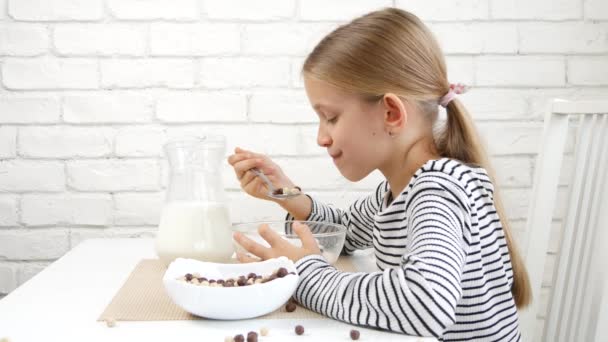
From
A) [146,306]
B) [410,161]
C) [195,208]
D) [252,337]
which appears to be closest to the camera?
[252,337]

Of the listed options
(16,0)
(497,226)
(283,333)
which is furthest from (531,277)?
(16,0)

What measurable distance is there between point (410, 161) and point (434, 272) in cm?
33

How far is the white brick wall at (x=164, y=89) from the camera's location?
156 cm

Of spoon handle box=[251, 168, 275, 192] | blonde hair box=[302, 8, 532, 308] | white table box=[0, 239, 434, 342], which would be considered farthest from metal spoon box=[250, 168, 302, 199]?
white table box=[0, 239, 434, 342]

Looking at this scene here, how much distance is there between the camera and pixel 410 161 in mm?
1074

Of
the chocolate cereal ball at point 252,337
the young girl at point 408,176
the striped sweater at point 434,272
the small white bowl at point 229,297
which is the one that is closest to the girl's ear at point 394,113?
the young girl at point 408,176

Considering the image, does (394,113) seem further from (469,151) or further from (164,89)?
(164,89)

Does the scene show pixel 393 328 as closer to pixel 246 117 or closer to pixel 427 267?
pixel 427 267

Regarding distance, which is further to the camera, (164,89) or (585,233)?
(164,89)

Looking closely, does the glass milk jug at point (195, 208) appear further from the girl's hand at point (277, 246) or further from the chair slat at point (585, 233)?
the chair slat at point (585, 233)

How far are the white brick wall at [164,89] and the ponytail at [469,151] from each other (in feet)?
1.79

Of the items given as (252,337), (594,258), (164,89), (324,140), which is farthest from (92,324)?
(164,89)

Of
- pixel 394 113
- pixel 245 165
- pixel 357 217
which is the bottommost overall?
pixel 357 217

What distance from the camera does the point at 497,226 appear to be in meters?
1.00
